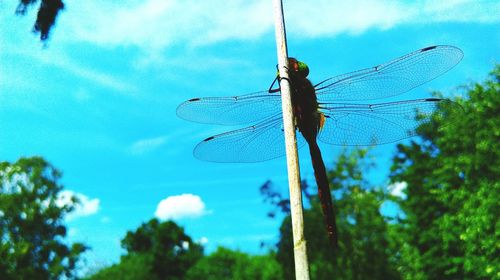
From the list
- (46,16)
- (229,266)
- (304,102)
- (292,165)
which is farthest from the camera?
(229,266)

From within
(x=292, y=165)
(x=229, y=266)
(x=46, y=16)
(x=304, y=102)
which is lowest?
(x=292, y=165)

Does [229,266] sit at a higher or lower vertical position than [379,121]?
higher

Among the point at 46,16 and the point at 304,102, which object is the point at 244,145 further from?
the point at 46,16

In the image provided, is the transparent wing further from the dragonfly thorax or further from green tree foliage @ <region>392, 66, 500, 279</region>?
green tree foliage @ <region>392, 66, 500, 279</region>

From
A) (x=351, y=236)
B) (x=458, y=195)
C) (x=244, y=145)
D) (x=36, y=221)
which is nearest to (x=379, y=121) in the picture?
(x=244, y=145)

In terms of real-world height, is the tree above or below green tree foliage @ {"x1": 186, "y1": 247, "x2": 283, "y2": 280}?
below

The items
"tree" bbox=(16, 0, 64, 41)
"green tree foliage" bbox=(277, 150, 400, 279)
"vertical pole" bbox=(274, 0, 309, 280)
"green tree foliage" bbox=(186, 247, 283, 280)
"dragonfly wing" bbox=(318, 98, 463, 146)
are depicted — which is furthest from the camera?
"green tree foliage" bbox=(186, 247, 283, 280)

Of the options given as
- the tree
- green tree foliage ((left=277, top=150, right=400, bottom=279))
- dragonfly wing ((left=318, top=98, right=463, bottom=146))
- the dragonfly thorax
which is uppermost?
green tree foliage ((left=277, top=150, right=400, bottom=279))

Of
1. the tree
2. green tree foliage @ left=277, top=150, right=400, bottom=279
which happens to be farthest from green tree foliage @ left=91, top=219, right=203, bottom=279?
the tree
